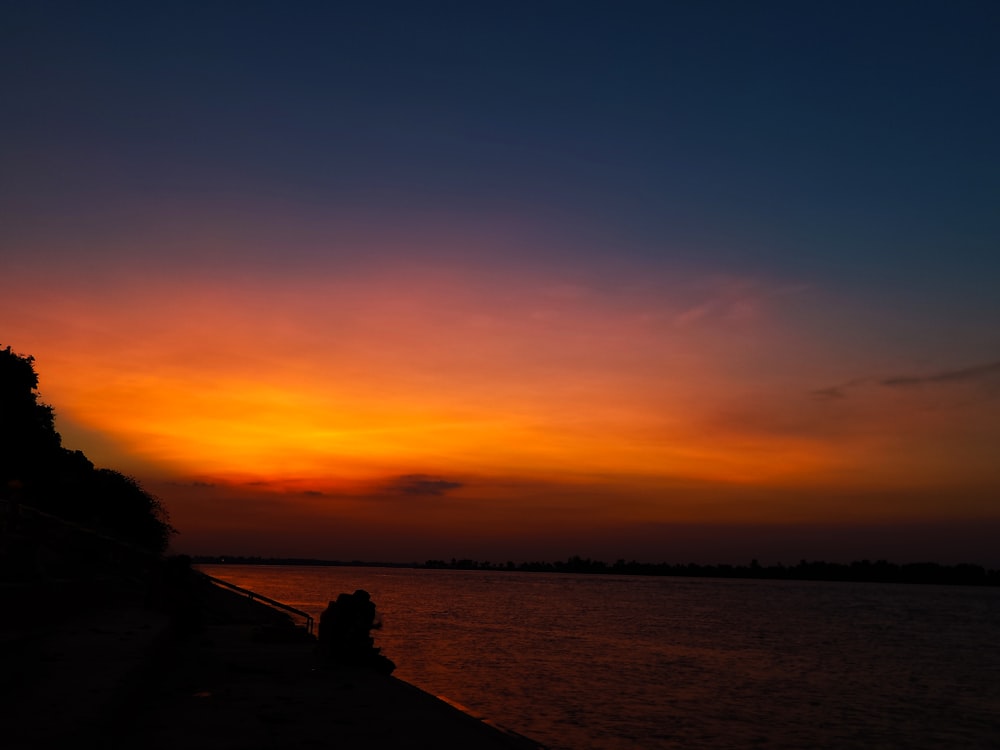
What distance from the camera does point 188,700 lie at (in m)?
15.6

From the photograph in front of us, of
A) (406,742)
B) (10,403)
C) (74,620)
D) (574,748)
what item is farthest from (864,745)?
(10,403)

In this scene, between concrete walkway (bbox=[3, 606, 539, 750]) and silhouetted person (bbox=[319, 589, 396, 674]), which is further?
silhouetted person (bbox=[319, 589, 396, 674])

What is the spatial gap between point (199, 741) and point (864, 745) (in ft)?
67.9

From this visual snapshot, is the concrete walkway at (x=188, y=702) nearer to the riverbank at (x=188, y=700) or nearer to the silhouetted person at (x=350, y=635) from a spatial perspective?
the riverbank at (x=188, y=700)

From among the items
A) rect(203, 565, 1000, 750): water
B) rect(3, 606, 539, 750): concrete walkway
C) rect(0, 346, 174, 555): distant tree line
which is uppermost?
rect(0, 346, 174, 555): distant tree line

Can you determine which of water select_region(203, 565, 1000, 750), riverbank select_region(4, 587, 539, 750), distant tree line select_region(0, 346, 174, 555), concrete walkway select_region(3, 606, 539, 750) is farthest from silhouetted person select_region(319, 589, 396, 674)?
distant tree line select_region(0, 346, 174, 555)

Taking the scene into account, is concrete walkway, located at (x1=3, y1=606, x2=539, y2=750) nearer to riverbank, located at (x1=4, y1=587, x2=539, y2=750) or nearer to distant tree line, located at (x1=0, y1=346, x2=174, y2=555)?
riverbank, located at (x1=4, y1=587, x2=539, y2=750)

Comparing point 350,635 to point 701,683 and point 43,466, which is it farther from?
point 43,466

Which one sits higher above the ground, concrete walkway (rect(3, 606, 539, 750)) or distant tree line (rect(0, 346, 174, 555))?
distant tree line (rect(0, 346, 174, 555))

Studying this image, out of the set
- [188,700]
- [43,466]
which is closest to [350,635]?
[188,700]

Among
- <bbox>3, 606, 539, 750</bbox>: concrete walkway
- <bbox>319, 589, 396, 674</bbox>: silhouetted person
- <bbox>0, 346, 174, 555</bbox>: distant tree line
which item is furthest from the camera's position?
<bbox>0, 346, 174, 555</bbox>: distant tree line

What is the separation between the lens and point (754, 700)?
3250 cm

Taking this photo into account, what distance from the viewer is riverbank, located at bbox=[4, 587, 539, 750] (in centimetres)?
1095

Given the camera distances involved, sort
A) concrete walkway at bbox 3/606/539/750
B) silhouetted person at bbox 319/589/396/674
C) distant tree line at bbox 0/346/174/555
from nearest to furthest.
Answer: concrete walkway at bbox 3/606/539/750 → silhouetted person at bbox 319/589/396/674 → distant tree line at bbox 0/346/174/555
